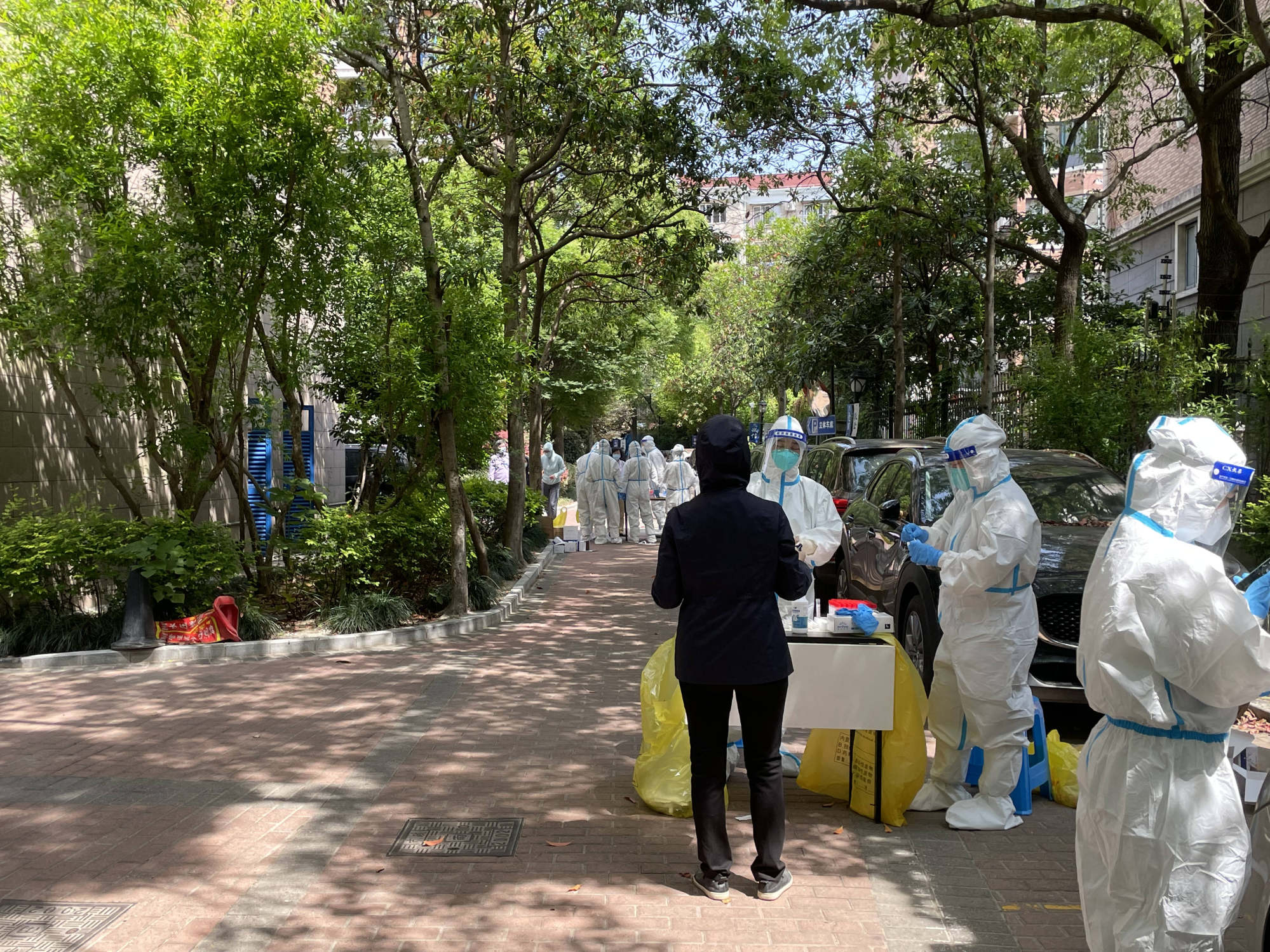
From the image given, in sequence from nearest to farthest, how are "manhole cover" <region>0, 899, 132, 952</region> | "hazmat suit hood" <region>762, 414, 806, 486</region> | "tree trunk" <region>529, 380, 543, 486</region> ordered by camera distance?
"manhole cover" <region>0, 899, 132, 952</region> → "hazmat suit hood" <region>762, 414, 806, 486</region> → "tree trunk" <region>529, 380, 543, 486</region>

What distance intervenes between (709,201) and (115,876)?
11.8 metres

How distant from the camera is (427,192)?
39.3ft

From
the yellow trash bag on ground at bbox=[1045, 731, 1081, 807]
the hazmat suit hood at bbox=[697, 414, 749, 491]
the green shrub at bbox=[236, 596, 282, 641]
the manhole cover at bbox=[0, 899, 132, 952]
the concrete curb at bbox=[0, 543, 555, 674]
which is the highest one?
the hazmat suit hood at bbox=[697, 414, 749, 491]

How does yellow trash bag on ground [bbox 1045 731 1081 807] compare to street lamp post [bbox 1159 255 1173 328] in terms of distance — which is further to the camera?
street lamp post [bbox 1159 255 1173 328]

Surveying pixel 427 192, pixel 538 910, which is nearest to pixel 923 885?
pixel 538 910

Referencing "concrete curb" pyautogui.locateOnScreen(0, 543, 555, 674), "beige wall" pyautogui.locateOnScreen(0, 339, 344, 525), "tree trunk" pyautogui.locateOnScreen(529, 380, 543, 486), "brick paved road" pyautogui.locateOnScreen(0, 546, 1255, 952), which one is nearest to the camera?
"brick paved road" pyautogui.locateOnScreen(0, 546, 1255, 952)

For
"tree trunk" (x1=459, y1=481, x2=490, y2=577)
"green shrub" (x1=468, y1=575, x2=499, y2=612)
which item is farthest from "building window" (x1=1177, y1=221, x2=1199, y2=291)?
"green shrub" (x1=468, y1=575, x2=499, y2=612)

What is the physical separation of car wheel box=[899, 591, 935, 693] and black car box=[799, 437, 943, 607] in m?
2.72

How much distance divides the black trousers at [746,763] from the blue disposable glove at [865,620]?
1110 mm

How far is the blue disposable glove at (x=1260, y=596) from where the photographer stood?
2.99m

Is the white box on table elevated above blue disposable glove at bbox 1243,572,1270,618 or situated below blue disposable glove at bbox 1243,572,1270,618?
below

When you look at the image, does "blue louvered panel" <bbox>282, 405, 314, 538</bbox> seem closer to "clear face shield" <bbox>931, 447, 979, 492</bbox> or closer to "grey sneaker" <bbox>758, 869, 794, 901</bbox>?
"clear face shield" <bbox>931, 447, 979, 492</bbox>

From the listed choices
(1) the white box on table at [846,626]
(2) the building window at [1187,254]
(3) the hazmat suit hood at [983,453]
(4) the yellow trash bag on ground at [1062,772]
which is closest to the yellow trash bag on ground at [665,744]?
(1) the white box on table at [846,626]

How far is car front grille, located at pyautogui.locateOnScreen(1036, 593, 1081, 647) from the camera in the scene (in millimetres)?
6531
